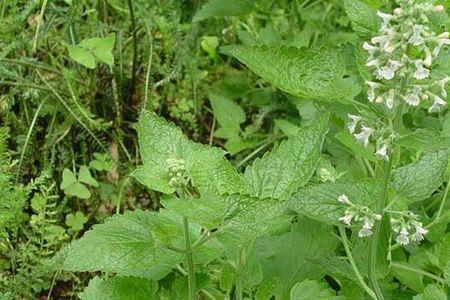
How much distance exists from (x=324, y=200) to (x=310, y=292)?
22 centimetres

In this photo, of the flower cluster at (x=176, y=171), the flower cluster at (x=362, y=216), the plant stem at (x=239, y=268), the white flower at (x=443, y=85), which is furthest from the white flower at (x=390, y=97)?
the plant stem at (x=239, y=268)

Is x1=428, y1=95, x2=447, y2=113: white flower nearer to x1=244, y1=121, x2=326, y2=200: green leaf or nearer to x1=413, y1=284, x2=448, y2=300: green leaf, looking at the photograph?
x1=244, y1=121, x2=326, y2=200: green leaf

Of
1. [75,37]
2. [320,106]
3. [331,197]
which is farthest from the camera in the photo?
[75,37]

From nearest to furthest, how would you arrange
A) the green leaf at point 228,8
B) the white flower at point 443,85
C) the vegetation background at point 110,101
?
the white flower at point 443,85 → the vegetation background at point 110,101 → the green leaf at point 228,8

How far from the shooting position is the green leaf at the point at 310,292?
1549mm

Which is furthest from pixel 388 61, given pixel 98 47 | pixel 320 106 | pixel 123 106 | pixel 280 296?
pixel 123 106

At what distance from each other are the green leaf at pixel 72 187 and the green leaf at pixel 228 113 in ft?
1.68

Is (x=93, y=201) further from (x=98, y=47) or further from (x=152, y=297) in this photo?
(x=152, y=297)

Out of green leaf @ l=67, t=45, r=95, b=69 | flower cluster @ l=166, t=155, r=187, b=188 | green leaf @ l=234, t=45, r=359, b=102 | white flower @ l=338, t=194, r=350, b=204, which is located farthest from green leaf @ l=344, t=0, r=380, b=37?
green leaf @ l=67, t=45, r=95, b=69

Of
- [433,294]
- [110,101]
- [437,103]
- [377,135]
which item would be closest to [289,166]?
[377,135]

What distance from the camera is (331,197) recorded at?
146cm

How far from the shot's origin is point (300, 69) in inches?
55.8

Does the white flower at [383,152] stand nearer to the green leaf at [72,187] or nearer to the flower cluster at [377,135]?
the flower cluster at [377,135]

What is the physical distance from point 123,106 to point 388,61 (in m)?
1.50
